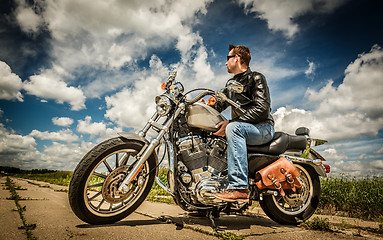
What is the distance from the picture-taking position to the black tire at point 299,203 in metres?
2.93

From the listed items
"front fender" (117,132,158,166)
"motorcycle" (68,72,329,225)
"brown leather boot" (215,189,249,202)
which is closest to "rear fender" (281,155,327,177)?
"motorcycle" (68,72,329,225)

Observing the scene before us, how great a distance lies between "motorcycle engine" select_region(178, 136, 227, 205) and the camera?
243cm

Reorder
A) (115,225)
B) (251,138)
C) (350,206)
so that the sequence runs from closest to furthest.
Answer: (115,225) < (251,138) < (350,206)

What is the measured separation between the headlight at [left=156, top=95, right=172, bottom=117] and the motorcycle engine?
398mm

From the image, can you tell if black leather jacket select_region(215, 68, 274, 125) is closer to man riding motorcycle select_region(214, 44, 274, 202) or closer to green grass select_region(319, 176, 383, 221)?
man riding motorcycle select_region(214, 44, 274, 202)

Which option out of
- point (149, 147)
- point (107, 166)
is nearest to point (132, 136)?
point (149, 147)

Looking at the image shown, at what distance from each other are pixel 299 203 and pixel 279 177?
676mm

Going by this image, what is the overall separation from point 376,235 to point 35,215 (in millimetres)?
3474

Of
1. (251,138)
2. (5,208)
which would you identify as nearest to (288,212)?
(251,138)

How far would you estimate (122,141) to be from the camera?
234 cm

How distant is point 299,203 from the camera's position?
309cm

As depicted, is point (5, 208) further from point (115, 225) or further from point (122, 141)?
point (122, 141)

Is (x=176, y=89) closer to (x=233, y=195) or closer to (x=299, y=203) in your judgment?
(x=233, y=195)

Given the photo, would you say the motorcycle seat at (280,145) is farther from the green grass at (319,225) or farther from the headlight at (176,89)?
the headlight at (176,89)
